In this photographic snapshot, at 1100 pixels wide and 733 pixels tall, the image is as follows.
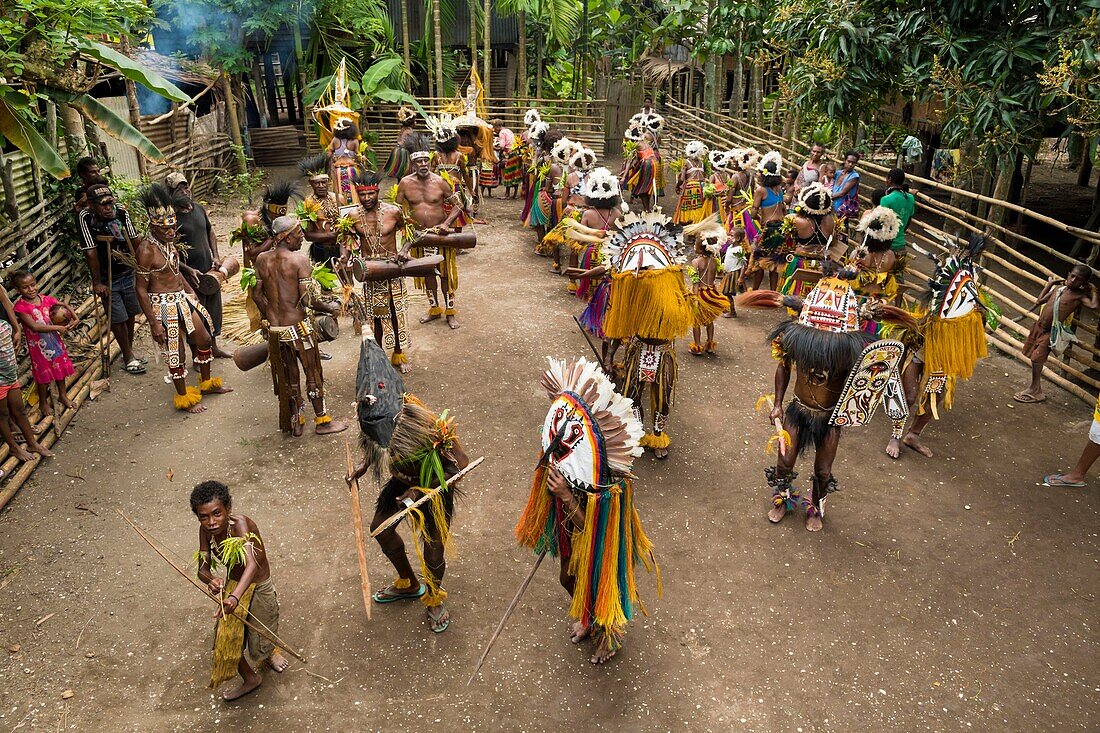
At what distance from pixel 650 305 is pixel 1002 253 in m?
7.40

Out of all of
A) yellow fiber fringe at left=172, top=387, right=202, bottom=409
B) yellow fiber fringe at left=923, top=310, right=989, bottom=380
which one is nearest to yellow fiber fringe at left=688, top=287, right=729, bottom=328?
yellow fiber fringe at left=923, top=310, right=989, bottom=380

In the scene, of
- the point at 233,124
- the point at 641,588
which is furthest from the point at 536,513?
the point at 233,124

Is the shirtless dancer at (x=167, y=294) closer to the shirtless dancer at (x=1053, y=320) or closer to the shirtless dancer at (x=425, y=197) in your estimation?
the shirtless dancer at (x=425, y=197)

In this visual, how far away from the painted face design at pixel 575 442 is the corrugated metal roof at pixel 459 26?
1736 cm

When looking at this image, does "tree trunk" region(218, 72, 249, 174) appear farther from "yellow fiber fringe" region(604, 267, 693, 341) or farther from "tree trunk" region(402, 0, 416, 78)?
"yellow fiber fringe" region(604, 267, 693, 341)

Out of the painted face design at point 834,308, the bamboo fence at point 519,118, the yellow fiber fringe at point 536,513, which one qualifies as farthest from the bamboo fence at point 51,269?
the bamboo fence at point 519,118

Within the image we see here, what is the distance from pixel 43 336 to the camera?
608 centimetres

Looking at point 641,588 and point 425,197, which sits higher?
point 425,197

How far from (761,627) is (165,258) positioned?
5.54 meters

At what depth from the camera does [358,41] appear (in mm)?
18000

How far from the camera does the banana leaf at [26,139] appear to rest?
546 cm

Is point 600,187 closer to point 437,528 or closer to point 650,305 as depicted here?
point 650,305

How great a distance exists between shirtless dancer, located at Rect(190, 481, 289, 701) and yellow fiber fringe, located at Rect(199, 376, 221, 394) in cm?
358

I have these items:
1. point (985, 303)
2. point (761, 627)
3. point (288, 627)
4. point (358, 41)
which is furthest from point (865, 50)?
point (358, 41)
